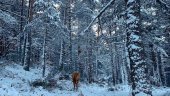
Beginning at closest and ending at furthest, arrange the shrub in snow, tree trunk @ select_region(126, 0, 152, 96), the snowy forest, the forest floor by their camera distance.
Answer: tree trunk @ select_region(126, 0, 152, 96)
the snowy forest
the forest floor
the shrub in snow

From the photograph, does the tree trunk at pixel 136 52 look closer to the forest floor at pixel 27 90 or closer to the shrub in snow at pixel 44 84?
the forest floor at pixel 27 90

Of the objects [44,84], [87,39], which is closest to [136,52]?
[44,84]

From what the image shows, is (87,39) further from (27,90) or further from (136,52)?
(136,52)

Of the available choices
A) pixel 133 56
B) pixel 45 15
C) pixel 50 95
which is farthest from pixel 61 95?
pixel 45 15

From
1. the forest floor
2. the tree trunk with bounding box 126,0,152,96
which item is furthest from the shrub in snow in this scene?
the tree trunk with bounding box 126,0,152,96

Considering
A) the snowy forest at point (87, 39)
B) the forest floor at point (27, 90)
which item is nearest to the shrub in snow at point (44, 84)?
the snowy forest at point (87, 39)

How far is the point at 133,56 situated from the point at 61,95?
9914 mm

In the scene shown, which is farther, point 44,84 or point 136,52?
point 44,84

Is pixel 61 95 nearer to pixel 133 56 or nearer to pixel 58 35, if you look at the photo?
pixel 133 56

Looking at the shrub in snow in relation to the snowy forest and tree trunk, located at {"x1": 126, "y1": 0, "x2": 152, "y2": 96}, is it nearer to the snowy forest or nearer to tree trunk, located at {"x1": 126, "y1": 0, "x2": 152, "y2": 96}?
the snowy forest

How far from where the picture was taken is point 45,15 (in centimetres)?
2833

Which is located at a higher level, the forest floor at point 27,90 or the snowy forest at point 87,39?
the snowy forest at point 87,39

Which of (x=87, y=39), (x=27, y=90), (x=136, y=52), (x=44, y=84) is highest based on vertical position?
(x=87, y=39)

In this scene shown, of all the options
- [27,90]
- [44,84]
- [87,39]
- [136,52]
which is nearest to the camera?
[136,52]
